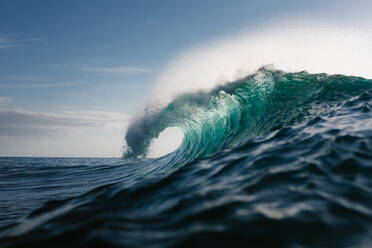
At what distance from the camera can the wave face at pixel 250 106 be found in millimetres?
7066

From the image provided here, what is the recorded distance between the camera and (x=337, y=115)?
5324 mm

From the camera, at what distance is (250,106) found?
926cm

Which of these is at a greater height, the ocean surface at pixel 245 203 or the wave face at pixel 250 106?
the wave face at pixel 250 106

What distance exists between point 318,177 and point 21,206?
5.10 metres

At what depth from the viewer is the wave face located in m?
7.07

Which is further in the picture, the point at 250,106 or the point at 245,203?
the point at 250,106

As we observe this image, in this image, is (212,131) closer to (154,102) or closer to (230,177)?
(154,102)

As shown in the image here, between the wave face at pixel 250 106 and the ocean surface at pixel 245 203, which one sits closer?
the ocean surface at pixel 245 203

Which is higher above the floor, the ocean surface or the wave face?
the wave face

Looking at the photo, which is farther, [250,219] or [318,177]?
[318,177]

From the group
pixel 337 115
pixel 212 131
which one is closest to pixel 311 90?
pixel 337 115

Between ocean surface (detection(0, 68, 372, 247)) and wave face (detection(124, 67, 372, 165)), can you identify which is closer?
ocean surface (detection(0, 68, 372, 247))

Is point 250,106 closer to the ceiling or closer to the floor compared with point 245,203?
closer to the ceiling

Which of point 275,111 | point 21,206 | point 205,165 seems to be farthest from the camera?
point 275,111
